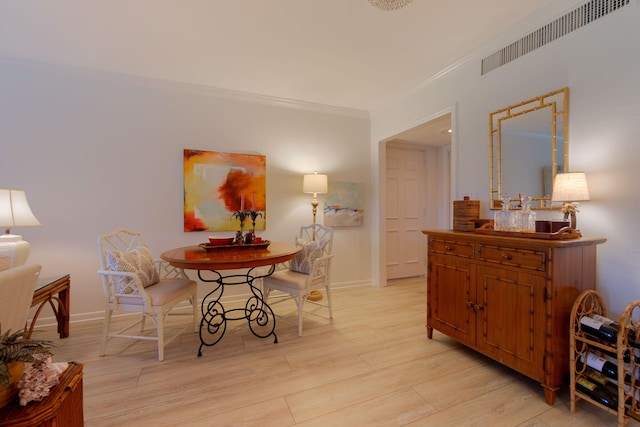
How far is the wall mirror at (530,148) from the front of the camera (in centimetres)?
199

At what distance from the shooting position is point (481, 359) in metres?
2.18

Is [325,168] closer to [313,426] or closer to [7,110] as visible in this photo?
[313,426]

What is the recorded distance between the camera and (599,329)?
152 centimetres

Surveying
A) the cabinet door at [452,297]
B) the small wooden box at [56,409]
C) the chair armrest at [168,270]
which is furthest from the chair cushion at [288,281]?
the small wooden box at [56,409]

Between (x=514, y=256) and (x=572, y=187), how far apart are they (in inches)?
21.9

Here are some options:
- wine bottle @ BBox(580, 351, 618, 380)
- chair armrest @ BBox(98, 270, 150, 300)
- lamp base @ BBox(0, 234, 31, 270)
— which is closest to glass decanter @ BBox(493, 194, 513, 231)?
wine bottle @ BBox(580, 351, 618, 380)

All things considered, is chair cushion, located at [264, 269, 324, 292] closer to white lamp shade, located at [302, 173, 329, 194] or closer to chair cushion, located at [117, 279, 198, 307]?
chair cushion, located at [117, 279, 198, 307]

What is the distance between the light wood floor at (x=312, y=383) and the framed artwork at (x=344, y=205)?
1.69 meters

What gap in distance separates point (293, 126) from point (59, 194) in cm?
276

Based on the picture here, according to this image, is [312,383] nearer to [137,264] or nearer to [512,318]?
[512,318]

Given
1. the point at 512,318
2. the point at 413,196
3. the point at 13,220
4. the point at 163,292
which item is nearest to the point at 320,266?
the point at 163,292

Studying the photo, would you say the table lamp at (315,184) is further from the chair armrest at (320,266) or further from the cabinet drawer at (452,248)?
the cabinet drawer at (452,248)

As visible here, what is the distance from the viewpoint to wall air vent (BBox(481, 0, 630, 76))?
5.81ft

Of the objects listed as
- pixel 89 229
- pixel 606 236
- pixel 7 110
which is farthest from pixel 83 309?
pixel 606 236
